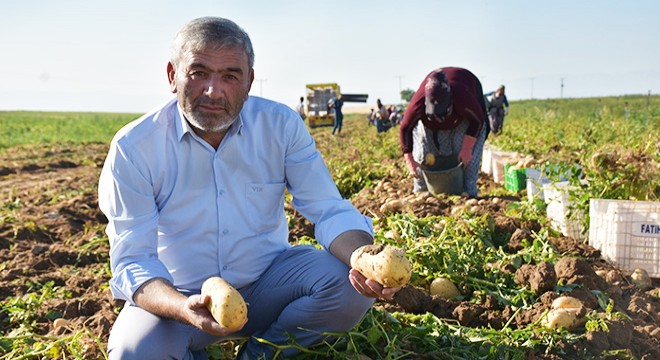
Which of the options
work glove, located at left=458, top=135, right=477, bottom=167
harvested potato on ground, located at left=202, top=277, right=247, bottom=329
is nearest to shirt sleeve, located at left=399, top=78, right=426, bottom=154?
work glove, located at left=458, top=135, right=477, bottom=167

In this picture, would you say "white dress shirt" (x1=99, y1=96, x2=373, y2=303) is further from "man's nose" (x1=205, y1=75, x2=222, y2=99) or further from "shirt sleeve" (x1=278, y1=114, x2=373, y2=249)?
"man's nose" (x1=205, y1=75, x2=222, y2=99)

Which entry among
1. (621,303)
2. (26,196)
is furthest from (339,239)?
(26,196)

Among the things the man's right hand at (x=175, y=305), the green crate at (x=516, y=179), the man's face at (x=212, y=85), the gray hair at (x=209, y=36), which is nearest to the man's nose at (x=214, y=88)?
the man's face at (x=212, y=85)

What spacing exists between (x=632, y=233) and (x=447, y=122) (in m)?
2.31

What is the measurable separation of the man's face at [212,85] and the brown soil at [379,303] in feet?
3.57

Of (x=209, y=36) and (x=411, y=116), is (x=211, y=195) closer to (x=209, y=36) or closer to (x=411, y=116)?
(x=209, y=36)

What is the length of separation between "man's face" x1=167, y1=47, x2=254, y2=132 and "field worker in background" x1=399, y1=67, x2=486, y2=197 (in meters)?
3.65

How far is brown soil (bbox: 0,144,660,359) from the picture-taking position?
3.33m

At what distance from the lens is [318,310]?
108 inches

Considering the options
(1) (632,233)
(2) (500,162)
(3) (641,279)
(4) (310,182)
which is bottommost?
(3) (641,279)

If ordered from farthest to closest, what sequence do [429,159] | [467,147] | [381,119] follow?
[381,119], [429,159], [467,147]

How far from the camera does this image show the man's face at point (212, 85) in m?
2.68

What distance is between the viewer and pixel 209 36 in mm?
2662

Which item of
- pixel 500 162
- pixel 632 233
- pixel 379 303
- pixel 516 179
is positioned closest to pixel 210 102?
pixel 379 303
